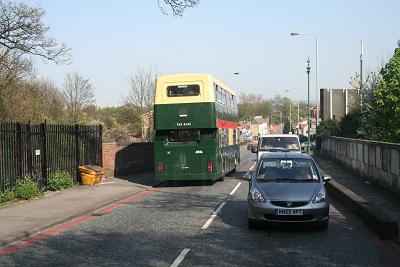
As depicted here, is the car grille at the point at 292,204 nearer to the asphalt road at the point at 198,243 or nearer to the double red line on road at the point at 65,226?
the asphalt road at the point at 198,243

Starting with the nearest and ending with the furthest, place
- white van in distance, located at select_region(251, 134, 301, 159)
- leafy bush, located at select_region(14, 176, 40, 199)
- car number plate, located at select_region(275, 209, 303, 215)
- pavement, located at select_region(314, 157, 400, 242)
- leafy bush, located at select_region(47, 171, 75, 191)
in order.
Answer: pavement, located at select_region(314, 157, 400, 242)
car number plate, located at select_region(275, 209, 303, 215)
leafy bush, located at select_region(14, 176, 40, 199)
leafy bush, located at select_region(47, 171, 75, 191)
white van in distance, located at select_region(251, 134, 301, 159)

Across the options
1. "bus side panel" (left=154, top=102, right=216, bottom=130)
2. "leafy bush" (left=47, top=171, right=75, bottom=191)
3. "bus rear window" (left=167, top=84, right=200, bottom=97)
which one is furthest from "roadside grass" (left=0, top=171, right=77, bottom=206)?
"bus rear window" (left=167, top=84, right=200, bottom=97)

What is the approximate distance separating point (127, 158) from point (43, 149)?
8.59 meters

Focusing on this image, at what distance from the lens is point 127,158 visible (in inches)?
1045

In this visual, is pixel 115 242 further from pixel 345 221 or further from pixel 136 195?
pixel 136 195

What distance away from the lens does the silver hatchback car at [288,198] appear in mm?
10070

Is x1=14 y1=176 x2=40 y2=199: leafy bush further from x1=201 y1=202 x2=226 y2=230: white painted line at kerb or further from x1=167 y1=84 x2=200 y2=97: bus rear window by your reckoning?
x1=167 y1=84 x2=200 y2=97: bus rear window

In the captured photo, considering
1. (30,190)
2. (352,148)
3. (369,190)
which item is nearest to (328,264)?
(369,190)

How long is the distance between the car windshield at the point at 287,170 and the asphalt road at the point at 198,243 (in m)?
1.07

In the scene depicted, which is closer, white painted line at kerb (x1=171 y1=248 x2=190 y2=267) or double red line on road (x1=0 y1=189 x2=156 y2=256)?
white painted line at kerb (x1=171 y1=248 x2=190 y2=267)

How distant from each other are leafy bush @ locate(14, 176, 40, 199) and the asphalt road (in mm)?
3434

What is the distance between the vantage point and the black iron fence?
1559 centimetres

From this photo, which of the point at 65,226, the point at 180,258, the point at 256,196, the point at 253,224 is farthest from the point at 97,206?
the point at 180,258

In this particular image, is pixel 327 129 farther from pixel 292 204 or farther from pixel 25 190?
pixel 292 204
